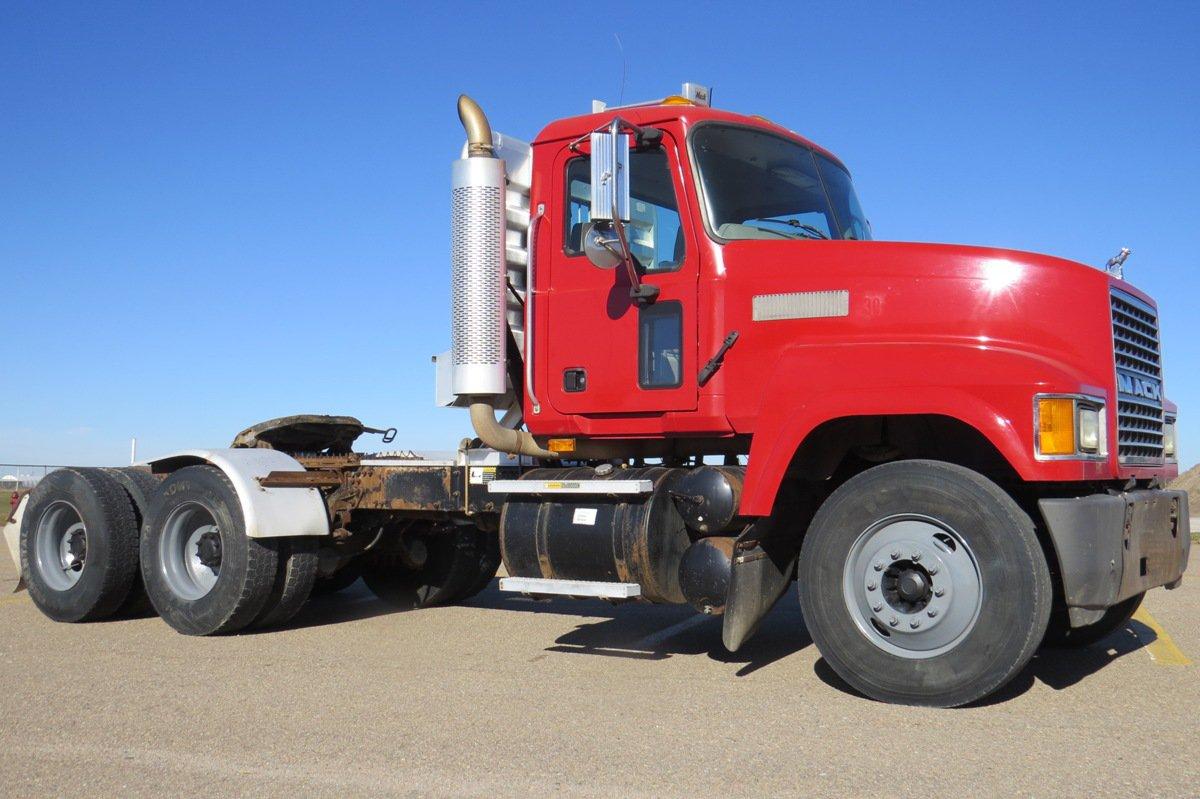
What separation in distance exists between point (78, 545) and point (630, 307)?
497 cm

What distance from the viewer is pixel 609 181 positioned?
588 cm

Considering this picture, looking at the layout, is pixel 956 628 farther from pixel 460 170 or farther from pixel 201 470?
pixel 201 470

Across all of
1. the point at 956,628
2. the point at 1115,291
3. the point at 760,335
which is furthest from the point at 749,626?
the point at 1115,291

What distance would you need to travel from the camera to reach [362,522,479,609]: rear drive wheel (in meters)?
9.18

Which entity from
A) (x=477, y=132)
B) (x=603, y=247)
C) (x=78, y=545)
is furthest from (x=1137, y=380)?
(x=78, y=545)

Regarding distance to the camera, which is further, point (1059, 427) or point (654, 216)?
point (654, 216)

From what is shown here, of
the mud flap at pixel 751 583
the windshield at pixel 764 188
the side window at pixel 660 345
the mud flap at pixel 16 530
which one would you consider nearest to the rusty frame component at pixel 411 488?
the side window at pixel 660 345

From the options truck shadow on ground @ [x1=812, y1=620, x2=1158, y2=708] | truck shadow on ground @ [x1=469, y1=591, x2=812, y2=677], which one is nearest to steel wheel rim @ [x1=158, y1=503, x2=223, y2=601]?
truck shadow on ground @ [x1=469, y1=591, x2=812, y2=677]

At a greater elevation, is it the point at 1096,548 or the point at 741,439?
the point at 741,439

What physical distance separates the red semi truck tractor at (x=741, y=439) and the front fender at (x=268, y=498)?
0.02m

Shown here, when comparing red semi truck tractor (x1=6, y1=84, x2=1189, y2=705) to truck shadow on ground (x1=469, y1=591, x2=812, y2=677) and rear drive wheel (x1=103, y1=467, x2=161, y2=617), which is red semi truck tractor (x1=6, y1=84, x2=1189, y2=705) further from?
truck shadow on ground (x1=469, y1=591, x2=812, y2=677)

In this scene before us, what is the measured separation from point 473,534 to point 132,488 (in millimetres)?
2638

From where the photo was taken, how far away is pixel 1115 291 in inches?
230

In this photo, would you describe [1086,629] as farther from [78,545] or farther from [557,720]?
[78,545]
